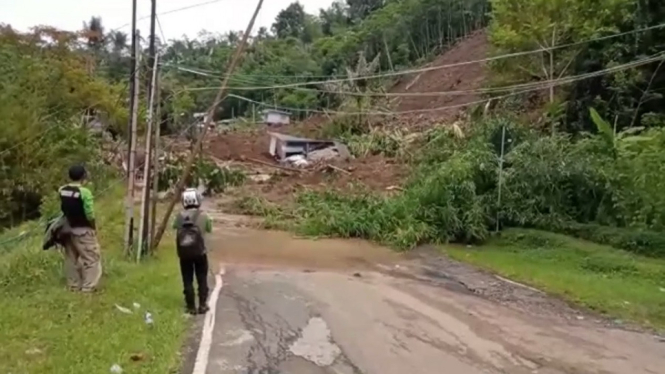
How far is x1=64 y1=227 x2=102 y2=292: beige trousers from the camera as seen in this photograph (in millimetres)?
11000

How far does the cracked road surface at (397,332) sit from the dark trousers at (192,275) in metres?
0.42

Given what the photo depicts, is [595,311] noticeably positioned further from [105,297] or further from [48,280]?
[48,280]

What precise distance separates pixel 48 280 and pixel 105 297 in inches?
51.5

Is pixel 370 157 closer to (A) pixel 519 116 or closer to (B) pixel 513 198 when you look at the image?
(A) pixel 519 116

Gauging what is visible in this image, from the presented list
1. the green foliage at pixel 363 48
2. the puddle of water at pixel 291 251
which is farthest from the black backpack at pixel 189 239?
the green foliage at pixel 363 48

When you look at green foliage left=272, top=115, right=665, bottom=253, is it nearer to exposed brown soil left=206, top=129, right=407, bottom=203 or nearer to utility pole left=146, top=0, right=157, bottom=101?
exposed brown soil left=206, top=129, right=407, bottom=203

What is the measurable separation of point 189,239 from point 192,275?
0.50 m

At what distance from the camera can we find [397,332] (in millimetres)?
10000

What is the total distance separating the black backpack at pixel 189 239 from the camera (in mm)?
10383

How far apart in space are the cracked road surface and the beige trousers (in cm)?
187

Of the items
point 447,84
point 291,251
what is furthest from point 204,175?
point 447,84

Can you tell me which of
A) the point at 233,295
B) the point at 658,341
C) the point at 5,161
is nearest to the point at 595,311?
the point at 658,341

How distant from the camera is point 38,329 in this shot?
8.67 meters

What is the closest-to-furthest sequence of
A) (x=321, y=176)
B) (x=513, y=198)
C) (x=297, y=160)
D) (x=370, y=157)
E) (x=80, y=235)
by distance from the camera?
(x=80, y=235)
(x=513, y=198)
(x=321, y=176)
(x=370, y=157)
(x=297, y=160)
